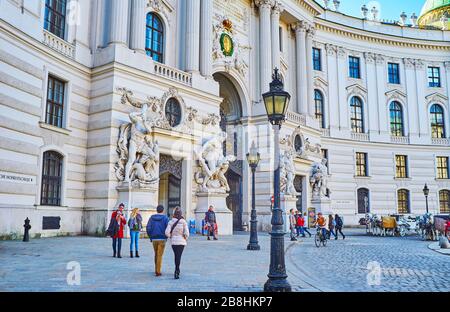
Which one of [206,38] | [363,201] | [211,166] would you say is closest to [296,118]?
[206,38]

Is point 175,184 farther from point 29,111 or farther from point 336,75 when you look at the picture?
point 336,75

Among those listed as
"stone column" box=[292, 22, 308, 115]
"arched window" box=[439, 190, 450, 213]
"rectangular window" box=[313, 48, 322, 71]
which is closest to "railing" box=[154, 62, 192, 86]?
"stone column" box=[292, 22, 308, 115]

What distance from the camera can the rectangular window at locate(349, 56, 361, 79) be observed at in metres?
45.4

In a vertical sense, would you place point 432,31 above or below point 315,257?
above

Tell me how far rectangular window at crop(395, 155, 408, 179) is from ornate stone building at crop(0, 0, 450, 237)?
0.14 metres

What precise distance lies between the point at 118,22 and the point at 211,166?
9.35m

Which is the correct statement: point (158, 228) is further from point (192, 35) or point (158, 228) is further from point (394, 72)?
point (394, 72)

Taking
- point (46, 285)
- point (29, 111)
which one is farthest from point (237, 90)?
point (46, 285)

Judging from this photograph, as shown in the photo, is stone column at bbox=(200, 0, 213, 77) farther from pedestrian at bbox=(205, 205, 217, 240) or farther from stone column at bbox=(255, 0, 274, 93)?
pedestrian at bbox=(205, 205, 217, 240)

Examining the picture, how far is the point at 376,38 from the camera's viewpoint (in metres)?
46.0

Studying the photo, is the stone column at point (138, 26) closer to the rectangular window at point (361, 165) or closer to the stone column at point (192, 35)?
the stone column at point (192, 35)

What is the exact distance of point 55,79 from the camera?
20656mm

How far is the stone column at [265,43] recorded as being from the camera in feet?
109
